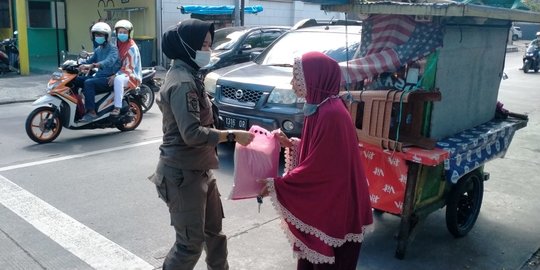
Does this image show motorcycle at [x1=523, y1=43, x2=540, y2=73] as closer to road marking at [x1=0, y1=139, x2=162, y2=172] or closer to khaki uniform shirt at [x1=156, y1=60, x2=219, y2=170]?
road marking at [x1=0, y1=139, x2=162, y2=172]

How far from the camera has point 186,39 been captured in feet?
9.33

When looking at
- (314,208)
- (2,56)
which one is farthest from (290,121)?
(2,56)

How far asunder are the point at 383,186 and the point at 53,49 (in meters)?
19.6

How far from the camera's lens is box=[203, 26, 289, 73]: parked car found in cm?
969

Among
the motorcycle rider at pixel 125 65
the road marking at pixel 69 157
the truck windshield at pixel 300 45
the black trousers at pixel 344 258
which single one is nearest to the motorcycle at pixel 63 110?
the motorcycle rider at pixel 125 65

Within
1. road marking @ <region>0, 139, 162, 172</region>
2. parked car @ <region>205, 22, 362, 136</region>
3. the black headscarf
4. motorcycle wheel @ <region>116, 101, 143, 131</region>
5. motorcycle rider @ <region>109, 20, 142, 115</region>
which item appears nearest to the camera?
the black headscarf

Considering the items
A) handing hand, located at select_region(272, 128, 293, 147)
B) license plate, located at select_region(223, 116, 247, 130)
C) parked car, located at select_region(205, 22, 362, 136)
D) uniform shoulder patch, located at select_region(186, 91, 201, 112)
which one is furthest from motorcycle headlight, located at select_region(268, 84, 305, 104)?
uniform shoulder patch, located at select_region(186, 91, 201, 112)

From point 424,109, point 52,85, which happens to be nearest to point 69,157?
point 52,85

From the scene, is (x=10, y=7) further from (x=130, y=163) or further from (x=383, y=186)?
(x=383, y=186)

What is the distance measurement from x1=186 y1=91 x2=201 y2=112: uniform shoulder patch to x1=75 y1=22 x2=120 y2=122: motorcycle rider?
508cm

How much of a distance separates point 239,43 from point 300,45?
2.75 metres

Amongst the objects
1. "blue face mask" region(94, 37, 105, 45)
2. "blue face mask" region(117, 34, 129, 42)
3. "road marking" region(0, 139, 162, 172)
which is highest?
"blue face mask" region(117, 34, 129, 42)

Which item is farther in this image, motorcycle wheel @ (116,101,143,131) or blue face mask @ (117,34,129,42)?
motorcycle wheel @ (116,101,143,131)

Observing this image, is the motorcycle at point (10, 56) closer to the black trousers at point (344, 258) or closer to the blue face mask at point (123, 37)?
the blue face mask at point (123, 37)
